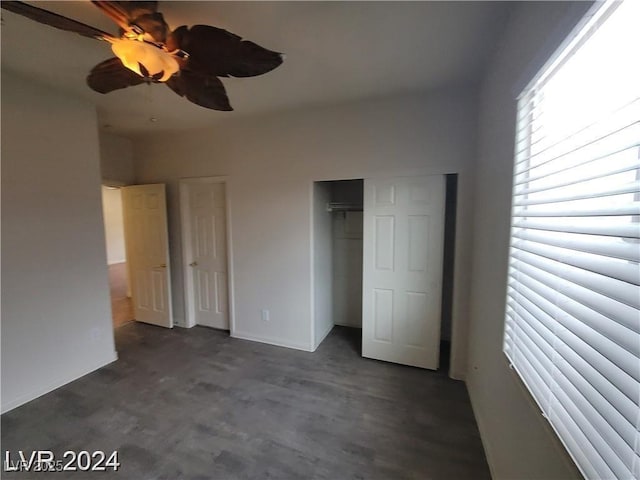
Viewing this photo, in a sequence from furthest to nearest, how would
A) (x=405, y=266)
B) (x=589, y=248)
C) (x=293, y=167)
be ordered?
(x=293, y=167) < (x=405, y=266) < (x=589, y=248)

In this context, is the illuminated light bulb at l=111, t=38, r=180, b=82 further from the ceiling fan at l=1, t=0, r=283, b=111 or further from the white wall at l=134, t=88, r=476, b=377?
the white wall at l=134, t=88, r=476, b=377

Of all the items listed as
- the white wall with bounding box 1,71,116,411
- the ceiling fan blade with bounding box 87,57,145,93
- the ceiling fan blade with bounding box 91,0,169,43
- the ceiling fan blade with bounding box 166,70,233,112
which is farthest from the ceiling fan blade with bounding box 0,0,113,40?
the white wall with bounding box 1,71,116,411

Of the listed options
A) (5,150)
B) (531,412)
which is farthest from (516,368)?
(5,150)

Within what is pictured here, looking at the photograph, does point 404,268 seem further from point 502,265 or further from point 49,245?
point 49,245

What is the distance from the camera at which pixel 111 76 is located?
1.74 meters

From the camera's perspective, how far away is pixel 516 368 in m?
1.34

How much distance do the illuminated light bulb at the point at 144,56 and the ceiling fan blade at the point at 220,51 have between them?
0.21 ft

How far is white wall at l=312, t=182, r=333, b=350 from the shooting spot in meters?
3.13

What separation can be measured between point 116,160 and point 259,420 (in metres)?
3.77

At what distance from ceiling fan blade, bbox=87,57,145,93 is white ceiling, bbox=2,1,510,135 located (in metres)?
0.26

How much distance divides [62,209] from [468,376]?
4.02 metres

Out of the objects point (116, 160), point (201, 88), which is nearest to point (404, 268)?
point (201, 88)

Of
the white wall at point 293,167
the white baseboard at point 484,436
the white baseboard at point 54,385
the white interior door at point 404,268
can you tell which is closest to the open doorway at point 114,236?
the white baseboard at point 54,385

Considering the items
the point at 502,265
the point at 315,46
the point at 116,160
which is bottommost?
the point at 502,265
